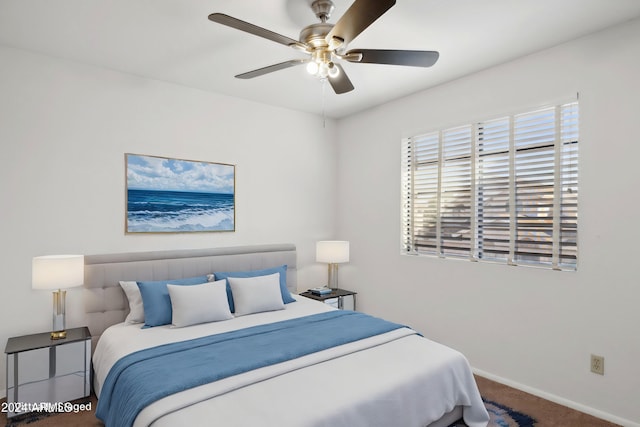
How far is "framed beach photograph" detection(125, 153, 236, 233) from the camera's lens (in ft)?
10.8

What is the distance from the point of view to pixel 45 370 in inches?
99.2

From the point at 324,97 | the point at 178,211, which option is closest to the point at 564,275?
the point at 324,97

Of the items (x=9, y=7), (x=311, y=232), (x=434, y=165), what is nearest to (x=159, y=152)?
(x=9, y=7)

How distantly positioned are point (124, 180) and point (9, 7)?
4.62ft

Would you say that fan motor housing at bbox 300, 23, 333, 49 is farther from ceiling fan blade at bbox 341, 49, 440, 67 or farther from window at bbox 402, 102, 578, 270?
window at bbox 402, 102, 578, 270

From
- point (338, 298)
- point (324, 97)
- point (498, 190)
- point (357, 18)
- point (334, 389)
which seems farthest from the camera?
point (338, 298)

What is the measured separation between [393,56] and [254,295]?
7.24ft

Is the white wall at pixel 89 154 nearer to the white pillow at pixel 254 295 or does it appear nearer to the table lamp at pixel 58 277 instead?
the table lamp at pixel 58 277

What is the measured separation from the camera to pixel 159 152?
3406 mm

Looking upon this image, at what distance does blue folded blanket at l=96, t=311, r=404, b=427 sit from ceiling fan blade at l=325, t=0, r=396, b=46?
185 cm

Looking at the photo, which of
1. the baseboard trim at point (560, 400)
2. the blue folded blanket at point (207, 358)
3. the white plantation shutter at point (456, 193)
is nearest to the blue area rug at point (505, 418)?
the baseboard trim at point (560, 400)

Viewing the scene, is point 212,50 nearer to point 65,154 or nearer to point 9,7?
point 9,7

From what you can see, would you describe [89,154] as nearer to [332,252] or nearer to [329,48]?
[329,48]

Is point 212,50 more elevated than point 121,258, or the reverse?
point 212,50
